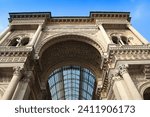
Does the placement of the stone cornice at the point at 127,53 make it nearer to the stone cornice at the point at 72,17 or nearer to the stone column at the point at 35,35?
the stone cornice at the point at 72,17

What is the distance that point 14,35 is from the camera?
21.2 metres

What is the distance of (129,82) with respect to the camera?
45.1ft

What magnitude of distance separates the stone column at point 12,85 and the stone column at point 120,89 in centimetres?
730

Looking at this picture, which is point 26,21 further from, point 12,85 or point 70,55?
point 12,85

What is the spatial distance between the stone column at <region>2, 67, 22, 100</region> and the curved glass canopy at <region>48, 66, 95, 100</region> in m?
11.1

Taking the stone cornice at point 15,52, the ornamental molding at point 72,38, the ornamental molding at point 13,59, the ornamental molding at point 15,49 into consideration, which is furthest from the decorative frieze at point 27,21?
the ornamental molding at point 13,59

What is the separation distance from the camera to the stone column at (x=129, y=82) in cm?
1269

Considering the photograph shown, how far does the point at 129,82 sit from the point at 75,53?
9538 mm

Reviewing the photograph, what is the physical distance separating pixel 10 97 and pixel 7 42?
875cm

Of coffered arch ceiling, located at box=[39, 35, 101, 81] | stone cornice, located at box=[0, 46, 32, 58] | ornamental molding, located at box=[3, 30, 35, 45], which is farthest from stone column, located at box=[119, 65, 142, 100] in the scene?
ornamental molding, located at box=[3, 30, 35, 45]

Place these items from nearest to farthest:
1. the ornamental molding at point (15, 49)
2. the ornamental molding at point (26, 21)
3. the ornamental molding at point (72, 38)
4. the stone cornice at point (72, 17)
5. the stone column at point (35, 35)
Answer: the ornamental molding at point (15, 49) < the stone column at point (35, 35) < the ornamental molding at point (72, 38) < the ornamental molding at point (26, 21) < the stone cornice at point (72, 17)

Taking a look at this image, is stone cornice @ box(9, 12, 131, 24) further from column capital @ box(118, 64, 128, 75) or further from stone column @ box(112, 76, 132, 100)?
stone column @ box(112, 76, 132, 100)

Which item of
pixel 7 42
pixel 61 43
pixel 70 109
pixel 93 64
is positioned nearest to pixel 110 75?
pixel 93 64

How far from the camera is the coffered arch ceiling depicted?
21.0 meters
